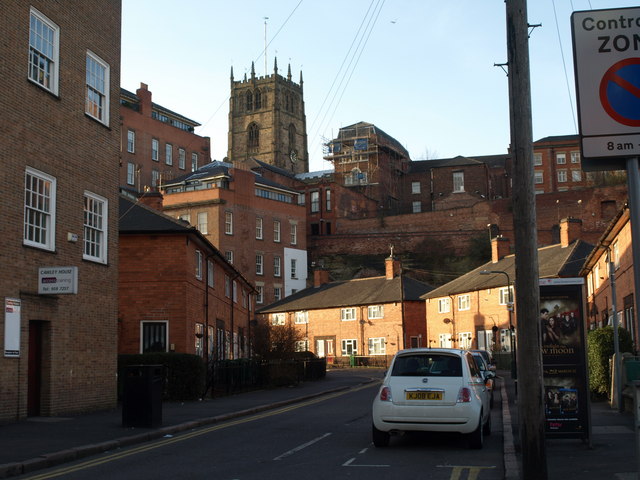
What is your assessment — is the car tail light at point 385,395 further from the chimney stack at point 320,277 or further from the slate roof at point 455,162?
the slate roof at point 455,162

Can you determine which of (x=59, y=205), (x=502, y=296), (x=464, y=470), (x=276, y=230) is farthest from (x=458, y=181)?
(x=464, y=470)

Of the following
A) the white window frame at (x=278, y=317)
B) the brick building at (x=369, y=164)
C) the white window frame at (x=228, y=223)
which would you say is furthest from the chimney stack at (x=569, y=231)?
the brick building at (x=369, y=164)

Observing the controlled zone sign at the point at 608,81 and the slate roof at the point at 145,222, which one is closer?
the controlled zone sign at the point at 608,81

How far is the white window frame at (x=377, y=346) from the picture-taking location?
63906 millimetres

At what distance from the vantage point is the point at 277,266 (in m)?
76.6

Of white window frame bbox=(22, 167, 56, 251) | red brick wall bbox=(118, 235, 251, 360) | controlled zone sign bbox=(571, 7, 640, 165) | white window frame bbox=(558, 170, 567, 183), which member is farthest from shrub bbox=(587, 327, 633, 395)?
white window frame bbox=(558, 170, 567, 183)

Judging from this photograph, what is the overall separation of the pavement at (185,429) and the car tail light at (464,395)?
909mm

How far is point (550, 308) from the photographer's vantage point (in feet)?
41.2

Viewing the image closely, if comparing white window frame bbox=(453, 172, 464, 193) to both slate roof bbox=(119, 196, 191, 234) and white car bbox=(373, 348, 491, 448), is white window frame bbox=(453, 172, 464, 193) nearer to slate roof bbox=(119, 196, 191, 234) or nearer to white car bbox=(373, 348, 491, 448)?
slate roof bbox=(119, 196, 191, 234)

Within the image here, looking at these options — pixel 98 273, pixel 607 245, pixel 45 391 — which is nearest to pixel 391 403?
pixel 45 391

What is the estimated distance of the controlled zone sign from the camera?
5684mm

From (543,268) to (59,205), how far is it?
1621 inches

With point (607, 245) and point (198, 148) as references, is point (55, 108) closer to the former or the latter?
point (607, 245)

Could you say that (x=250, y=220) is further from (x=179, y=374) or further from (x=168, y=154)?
(x=179, y=374)
